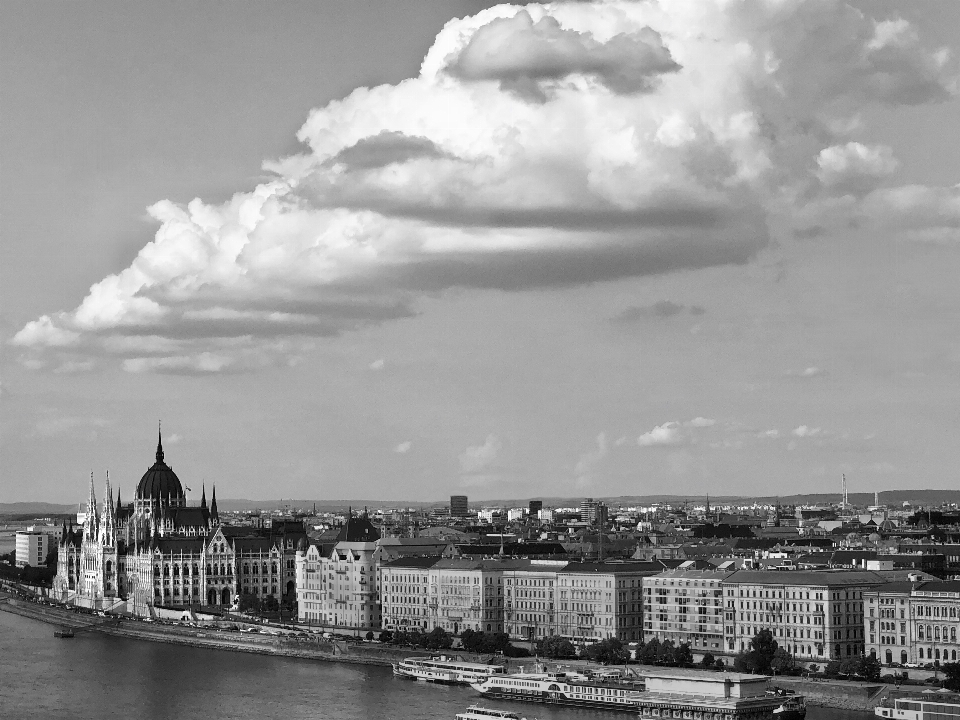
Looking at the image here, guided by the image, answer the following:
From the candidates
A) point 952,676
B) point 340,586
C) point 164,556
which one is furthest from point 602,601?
point 164,556

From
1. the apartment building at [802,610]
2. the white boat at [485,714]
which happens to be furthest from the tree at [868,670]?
the white boat at [485,714]

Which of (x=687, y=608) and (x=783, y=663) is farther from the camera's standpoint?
(x=687, y=608)

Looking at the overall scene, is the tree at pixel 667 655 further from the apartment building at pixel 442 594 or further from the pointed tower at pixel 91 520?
the pointed tower at pixel 91 520

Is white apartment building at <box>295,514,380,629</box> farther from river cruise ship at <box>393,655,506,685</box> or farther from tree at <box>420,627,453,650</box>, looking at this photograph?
river cruise ship at <box>393,655,506,685</box>

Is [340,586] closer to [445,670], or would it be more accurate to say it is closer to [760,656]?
[445,670]

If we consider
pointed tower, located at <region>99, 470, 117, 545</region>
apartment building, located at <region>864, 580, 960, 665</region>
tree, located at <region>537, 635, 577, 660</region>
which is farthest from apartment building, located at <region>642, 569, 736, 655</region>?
pointed tower, located at <region>99, 470, 117, 545</region>

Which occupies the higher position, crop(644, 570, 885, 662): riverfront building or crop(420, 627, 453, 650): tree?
crop(644, 570, 885, 662): riverfront building
